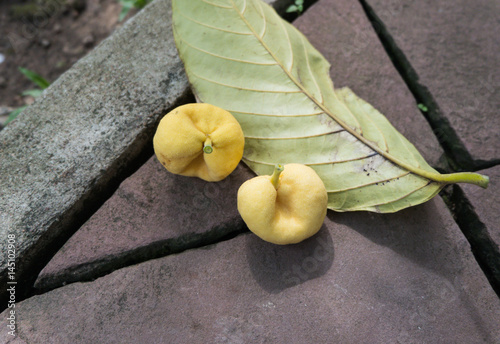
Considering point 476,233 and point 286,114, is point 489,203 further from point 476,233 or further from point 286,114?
point 286,114

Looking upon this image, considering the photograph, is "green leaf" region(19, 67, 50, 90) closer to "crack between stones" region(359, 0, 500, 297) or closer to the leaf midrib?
the leaf midrib

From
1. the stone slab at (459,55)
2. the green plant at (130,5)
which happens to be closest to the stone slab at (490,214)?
the stone slab at (459,55)

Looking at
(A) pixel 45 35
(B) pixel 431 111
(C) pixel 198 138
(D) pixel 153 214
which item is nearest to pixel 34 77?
(A) pixel 45 35

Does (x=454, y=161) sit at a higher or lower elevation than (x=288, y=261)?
higher

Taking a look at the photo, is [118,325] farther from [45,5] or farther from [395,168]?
[45,5]

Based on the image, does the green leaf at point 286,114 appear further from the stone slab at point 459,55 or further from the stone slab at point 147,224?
the stone slab at point 459,55
